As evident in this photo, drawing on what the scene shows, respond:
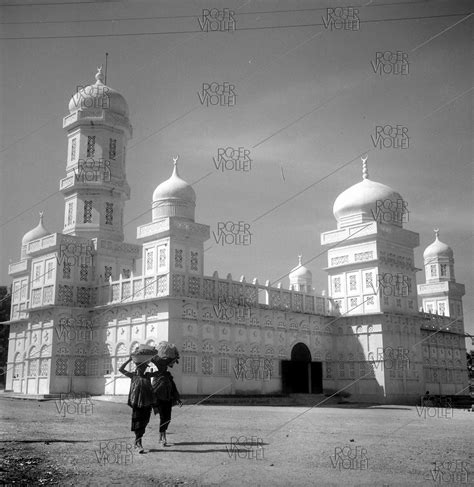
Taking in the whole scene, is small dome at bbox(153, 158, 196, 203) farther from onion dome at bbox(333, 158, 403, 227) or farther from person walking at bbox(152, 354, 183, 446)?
person walking at bbox(152, 354, 183, 446)

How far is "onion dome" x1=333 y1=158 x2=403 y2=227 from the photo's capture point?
1569 inches

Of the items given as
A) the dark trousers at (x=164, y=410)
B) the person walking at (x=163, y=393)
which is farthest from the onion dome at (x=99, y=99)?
A: the dark trousers at (x=164, y=410)

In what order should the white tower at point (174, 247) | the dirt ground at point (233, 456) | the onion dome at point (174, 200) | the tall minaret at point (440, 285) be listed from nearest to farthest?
the dirt ground at point (233, 456)
the white tower at point (174, 247)
the onion dome at point (174, 200)
the tall minaret at point (440, 285)

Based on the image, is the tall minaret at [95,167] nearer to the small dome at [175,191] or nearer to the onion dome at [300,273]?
the small dome at [175,191]

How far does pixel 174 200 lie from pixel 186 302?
6391mm

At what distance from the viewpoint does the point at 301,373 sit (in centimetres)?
3766

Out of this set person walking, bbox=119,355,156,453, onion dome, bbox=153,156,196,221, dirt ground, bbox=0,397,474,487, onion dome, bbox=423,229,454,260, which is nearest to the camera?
dirt ground, bbox=0,397,474,487

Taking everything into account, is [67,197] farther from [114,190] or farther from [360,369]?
[360,369]

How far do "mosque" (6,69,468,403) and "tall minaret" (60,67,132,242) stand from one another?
8 centimetres

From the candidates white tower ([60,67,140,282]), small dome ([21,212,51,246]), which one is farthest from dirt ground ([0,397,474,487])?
small dome ([21,212,51,246])

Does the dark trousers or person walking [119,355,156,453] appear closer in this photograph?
person walking [119,355,156,453]

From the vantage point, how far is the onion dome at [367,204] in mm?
39844

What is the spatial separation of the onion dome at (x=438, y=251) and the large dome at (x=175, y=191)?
28.2 metres

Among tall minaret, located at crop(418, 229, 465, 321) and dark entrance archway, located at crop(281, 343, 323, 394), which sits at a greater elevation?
tall minaret, located at crop(418, 229, 465, 321)
